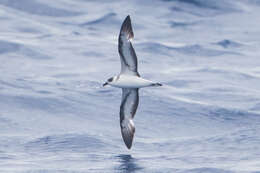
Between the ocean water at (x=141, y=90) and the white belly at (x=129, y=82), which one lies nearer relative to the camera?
the white belly at (x=129, y=82)

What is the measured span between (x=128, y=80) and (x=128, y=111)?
3.22 feet

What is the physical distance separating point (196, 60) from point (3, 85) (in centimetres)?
727

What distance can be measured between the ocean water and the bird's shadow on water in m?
0.02

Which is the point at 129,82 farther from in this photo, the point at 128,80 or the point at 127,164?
the point at 127,164

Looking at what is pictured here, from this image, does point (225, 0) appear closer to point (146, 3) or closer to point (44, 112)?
point (146, 3)

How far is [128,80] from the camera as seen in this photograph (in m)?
14.3

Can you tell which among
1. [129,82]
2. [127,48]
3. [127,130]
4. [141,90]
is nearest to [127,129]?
[127,130]

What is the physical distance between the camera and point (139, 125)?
17.9 m

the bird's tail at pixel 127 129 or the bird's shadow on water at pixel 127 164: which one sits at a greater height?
the bird's tail at pixel 127 129

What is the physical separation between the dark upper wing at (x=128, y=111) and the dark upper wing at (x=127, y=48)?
0.60 metres

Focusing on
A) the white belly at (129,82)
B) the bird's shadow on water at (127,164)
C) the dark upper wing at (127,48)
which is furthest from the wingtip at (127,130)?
the dark upper wing at (127,48)

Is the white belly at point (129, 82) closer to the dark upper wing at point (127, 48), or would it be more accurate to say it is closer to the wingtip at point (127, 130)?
the dark upper wing at point (127, 48)

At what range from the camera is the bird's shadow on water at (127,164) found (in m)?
13.4

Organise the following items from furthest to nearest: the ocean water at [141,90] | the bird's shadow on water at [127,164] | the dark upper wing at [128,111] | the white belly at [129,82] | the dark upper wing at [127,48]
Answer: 1. the dark upper wing at [128,111]
2. the ocean water at [141,90]
3. the white belly at [129,82]
4. the dark upper wing at [127,48]
5. the bird's shadow on water at [127,164]
